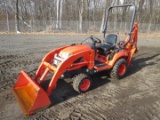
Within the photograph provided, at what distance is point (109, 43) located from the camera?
566cm

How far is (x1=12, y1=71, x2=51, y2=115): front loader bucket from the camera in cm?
347

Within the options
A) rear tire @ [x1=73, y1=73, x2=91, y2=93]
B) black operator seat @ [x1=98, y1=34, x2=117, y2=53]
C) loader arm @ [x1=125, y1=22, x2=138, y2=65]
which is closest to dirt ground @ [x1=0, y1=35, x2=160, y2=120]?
rear tire @ [x1=73, y1=73, x2=91, y2=93]

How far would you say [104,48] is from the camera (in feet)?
17.3

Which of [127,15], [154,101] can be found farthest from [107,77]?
[127,15]

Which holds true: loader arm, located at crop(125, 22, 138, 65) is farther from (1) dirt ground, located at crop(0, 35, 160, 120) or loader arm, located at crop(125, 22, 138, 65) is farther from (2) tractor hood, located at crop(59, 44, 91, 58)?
(2) tractor hood, located at crop(59, 44, 91, 58)

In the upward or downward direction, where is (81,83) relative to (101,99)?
upward

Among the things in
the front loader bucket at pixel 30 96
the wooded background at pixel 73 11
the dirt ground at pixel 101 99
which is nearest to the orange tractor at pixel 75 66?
the front loader bucket at pixel 30 96

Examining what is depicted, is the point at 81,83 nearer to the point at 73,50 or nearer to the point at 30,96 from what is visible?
the point at 73,50

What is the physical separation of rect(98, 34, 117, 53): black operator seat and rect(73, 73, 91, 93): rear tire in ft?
4.33

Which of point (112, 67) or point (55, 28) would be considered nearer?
point (112, 67)

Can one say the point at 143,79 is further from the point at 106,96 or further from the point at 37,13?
the point at 37,13

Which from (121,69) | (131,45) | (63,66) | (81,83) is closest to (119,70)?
(121,69)

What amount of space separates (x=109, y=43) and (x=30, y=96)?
3102mm

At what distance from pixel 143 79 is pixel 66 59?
2.91m
